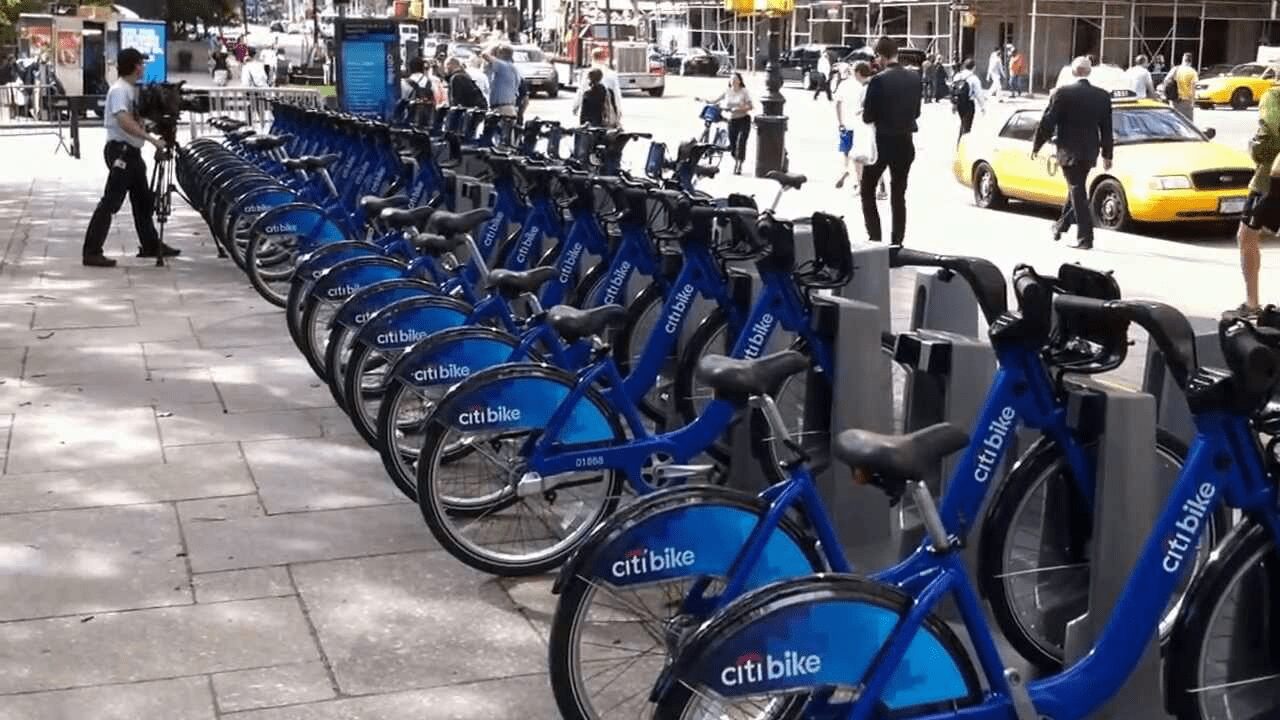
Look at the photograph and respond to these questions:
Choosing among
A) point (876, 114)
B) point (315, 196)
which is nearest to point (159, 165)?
point (315, 196)

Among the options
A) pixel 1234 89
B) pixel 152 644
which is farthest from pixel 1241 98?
pixel 152 644

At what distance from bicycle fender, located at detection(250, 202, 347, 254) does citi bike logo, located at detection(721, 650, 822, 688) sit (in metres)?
6.95

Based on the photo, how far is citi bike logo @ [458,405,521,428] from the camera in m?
5.24

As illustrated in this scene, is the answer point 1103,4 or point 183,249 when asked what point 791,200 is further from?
point 1103,4

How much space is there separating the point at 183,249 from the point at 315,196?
3.20 m

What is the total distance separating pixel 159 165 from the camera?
45.0 ft

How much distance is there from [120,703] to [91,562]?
1.36 m

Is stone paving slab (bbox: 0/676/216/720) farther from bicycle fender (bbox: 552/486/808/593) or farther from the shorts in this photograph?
the shorts

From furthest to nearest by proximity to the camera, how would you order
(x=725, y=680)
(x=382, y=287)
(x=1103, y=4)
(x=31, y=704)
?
(x=1103, y=4), (x=382, y=287), (x=31, y=704), (x=725, y=680)

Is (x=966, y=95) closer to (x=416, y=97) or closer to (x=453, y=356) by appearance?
(x=416, y=97)

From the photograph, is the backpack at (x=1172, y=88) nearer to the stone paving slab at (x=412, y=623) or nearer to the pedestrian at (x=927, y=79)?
the pedestrian at (x=927, y=79)

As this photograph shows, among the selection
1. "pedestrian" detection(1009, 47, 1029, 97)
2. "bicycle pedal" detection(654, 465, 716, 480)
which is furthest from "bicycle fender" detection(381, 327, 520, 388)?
"pedestrian" detection(1009, 47, 1029, 97)

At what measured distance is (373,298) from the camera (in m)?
6.85

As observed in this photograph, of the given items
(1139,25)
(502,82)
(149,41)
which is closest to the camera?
(502,82)
